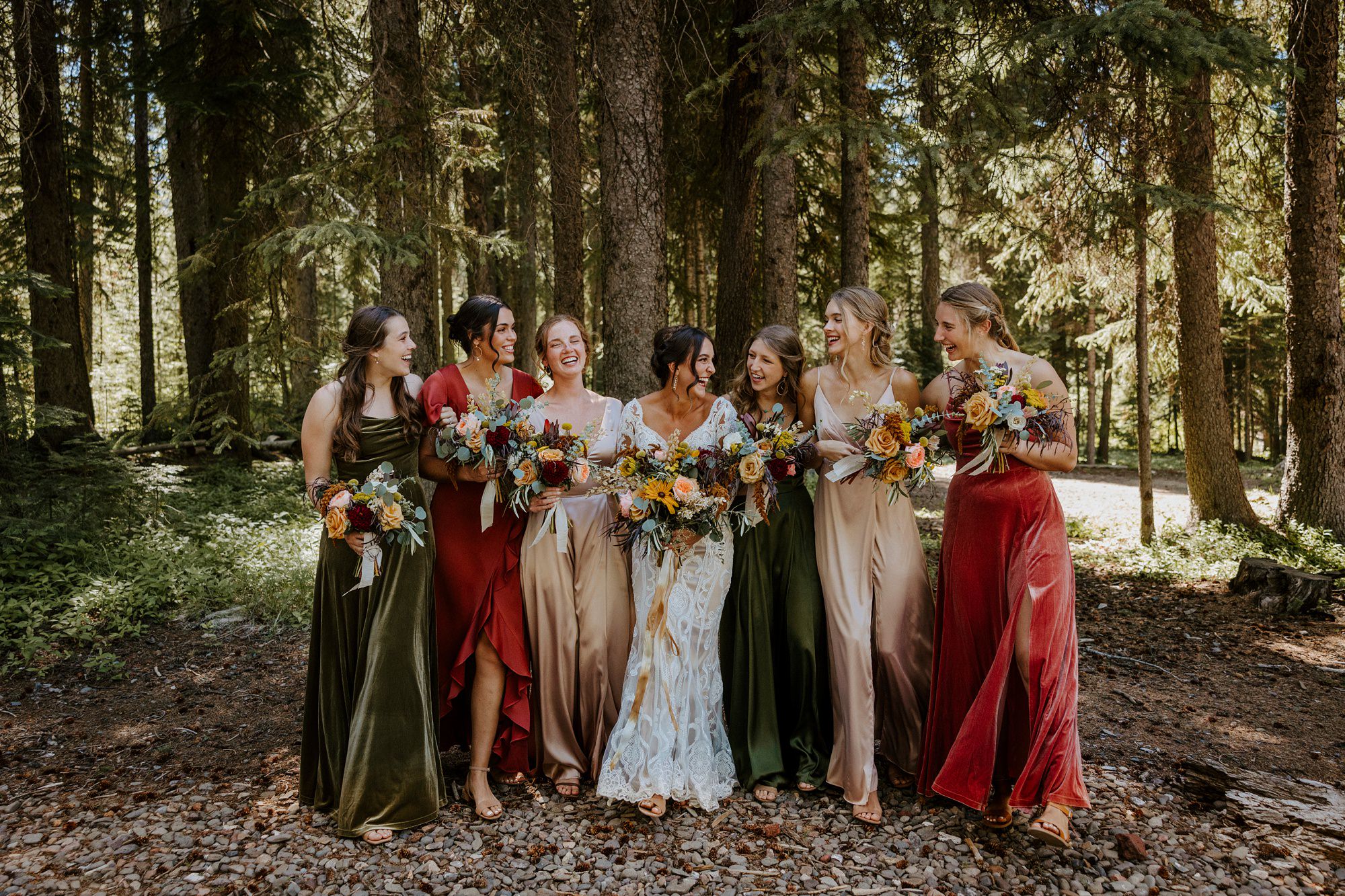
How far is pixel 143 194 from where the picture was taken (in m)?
12.8

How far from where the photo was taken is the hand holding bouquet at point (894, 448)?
12.3 ft

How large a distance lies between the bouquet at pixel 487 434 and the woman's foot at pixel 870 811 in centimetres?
238

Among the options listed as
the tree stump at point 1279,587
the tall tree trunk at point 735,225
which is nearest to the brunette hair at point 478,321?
the tall tree trunk at point 735,225

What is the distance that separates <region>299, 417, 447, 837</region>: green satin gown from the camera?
12.3ft

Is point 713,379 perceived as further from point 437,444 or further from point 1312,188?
point 1312,188

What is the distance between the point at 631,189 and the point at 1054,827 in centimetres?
466

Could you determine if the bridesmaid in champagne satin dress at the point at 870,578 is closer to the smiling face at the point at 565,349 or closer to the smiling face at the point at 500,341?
the smiling face at the point at 565,349

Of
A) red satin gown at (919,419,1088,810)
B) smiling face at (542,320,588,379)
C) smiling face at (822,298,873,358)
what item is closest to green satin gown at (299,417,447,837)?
smiling face at (542,320,588,379)

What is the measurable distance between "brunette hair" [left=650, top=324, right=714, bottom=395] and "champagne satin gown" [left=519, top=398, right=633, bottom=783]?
1.19 feet

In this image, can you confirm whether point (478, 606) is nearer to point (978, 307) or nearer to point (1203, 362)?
point (978, 307)

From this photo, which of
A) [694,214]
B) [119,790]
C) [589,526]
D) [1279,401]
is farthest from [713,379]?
[1279,401]

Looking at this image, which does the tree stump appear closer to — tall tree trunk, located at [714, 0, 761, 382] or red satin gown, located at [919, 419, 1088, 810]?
red satin gown, located at [919, 419, 1088, 810]

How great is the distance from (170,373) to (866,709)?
23489mm

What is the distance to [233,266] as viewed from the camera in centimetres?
946
